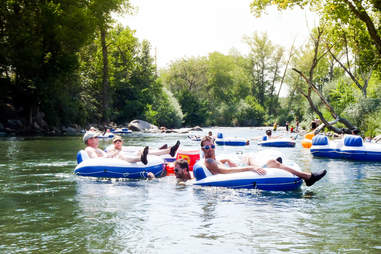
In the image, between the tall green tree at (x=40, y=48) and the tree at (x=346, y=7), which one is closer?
the tree at (x=346, y=7)

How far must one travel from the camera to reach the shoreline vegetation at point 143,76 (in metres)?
25.0

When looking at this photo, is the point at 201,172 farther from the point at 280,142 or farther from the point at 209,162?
the point at 280,142

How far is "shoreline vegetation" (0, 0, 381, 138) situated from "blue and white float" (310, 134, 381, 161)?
5.26m

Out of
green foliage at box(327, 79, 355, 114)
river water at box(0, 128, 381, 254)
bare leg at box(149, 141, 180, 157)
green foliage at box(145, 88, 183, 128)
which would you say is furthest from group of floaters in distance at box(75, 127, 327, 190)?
green foliage at box(145, 88, 183, 128)

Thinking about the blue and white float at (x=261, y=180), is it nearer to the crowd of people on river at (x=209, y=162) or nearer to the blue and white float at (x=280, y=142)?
the crowd of people on river at (x=209, y=162)

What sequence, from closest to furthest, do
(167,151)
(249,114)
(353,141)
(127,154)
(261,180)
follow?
(261,180), (127,154), (167,151), (353,141), (249,114)

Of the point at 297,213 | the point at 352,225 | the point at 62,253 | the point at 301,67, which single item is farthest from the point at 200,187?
the point at 301,67

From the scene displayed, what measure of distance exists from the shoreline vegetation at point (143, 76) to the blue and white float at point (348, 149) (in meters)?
5.26

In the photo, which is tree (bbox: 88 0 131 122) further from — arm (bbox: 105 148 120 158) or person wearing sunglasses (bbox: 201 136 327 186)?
person wearing sunglasses (bbox: 201 136 327 186)

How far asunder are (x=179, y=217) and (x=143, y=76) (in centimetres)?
4230

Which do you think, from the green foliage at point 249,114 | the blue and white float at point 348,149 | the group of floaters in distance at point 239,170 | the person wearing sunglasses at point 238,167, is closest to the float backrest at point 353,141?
the blue and white float at point 348,149

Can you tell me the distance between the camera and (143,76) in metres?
48.3

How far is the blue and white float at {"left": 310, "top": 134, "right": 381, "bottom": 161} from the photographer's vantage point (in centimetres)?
1482

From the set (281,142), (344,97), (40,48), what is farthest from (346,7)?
(40,48)
